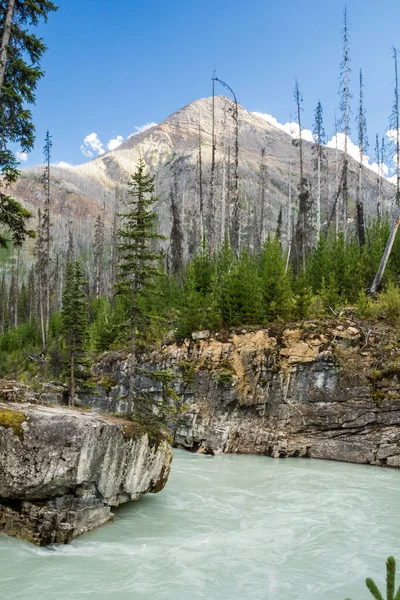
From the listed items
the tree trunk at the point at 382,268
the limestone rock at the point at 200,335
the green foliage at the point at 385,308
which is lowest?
the limestone rock at the point at 200,335

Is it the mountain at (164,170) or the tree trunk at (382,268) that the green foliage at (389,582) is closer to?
the tree trunk at (382,268)

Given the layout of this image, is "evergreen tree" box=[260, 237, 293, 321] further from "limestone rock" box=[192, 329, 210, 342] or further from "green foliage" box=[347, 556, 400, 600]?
"green foliage" box=[347, 556, 400, 600]

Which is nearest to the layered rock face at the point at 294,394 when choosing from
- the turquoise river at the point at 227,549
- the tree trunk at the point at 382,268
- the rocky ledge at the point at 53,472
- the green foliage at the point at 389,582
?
the turquoise river at the point at 227,549

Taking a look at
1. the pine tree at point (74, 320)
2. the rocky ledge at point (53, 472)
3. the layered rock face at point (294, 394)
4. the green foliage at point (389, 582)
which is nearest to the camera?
the green foliage at point (389, 582)

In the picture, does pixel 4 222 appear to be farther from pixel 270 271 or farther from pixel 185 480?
pixel 270 271

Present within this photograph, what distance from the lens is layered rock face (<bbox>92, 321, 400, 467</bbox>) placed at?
18.1 meters

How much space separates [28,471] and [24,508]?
2.69 ft

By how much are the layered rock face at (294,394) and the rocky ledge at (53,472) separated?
10.1 meters

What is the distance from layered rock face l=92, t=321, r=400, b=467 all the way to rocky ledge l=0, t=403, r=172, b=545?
10119mm

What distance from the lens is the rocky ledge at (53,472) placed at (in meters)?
9.01

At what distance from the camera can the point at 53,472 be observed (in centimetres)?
909

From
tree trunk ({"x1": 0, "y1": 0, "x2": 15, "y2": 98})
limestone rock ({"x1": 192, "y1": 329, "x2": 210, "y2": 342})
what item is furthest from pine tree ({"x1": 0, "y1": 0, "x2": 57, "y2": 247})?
limestone rock ({"x1": 192, "y1": 329, "x2": 210, "y2": 342})

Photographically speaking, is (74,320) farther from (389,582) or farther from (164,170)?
(164,170)

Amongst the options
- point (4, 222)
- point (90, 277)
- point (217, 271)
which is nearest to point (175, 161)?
point (90, 277)
